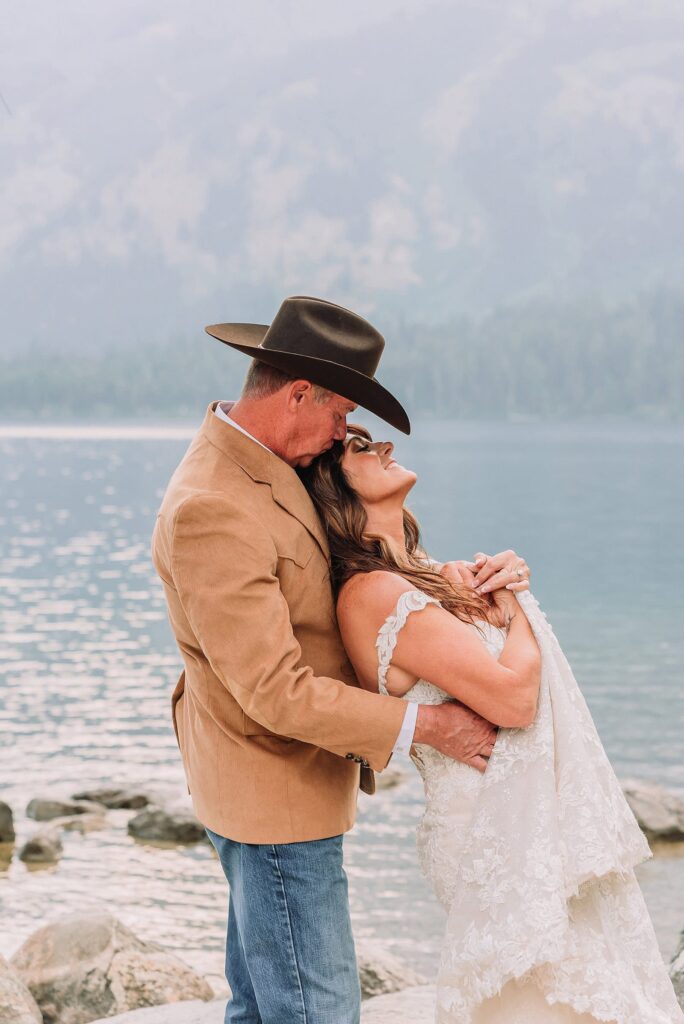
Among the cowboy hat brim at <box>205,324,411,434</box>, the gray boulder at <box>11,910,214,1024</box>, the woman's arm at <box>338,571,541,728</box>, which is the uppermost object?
the cowboy hat brim at <box>205,324,411,434</box>

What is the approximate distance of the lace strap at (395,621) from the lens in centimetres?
325

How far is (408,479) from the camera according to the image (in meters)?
3.50

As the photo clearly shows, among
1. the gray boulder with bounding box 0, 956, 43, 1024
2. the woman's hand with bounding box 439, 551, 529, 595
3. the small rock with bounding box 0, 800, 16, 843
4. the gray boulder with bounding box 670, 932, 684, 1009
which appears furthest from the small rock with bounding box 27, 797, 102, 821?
the woman's hand with bounding box 439, 551, 529, 595

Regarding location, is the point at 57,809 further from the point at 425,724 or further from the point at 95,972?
the point at 425,724

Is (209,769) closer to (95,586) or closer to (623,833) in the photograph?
(623,833)

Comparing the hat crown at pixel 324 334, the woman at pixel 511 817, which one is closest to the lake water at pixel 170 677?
the woman at pixel 511 817

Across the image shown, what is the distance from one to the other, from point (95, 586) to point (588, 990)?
33.3m

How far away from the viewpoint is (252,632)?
303 centimetres

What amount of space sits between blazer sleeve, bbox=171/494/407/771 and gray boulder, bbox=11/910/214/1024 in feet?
12.4

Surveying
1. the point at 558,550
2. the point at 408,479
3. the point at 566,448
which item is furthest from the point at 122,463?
the point at 408,479

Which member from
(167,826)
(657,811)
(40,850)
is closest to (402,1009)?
(40,850)

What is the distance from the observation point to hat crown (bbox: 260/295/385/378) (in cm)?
329

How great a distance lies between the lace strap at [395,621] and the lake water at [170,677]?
6309 mm

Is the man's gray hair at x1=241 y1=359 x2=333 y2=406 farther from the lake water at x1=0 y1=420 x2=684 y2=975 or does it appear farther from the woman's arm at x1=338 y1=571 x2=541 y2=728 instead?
the lake water at x1=0 y1=420 x2=684 y2=975
